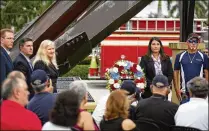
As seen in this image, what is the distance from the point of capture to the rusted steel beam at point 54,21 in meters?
9.34

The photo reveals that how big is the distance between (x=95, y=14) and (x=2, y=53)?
356cm

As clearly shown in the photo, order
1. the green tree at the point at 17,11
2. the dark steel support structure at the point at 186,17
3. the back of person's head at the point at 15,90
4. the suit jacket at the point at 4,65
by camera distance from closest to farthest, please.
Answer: the back of person's head at the point at 15,90 < the suit jacket at the point at 4,65 < the dark steel support structure at the point at 186,17 < the green tree at the point at 17,11

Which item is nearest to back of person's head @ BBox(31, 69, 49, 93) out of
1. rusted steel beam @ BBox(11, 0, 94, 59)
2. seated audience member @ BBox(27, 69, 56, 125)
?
seated audience member @ BBox(27, 69, 56, 125)

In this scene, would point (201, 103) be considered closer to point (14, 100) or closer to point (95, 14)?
point (14, 100)

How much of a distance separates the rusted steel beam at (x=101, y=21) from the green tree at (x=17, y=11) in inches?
983

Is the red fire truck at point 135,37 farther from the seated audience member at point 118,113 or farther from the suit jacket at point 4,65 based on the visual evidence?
the seated audience member at point 118,113

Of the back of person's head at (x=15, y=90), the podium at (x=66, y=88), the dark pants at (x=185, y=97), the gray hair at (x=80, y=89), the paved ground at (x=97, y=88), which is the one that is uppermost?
the back of person's head at (x=15, y=90)

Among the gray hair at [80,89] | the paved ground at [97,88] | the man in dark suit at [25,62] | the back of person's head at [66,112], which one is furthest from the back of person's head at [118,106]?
the paved ground at [97,88]

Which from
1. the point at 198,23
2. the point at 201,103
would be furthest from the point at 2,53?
the point at 198,23

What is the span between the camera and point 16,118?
14.2ft

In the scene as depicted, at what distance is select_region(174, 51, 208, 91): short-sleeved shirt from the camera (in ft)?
24.2

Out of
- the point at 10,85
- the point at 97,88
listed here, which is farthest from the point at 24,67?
the point at 97,88

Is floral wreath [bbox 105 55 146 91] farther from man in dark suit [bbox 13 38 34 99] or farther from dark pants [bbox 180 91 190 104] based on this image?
man in dark suit [bbox 13 38 34 99]

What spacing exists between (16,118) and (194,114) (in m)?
1.79
